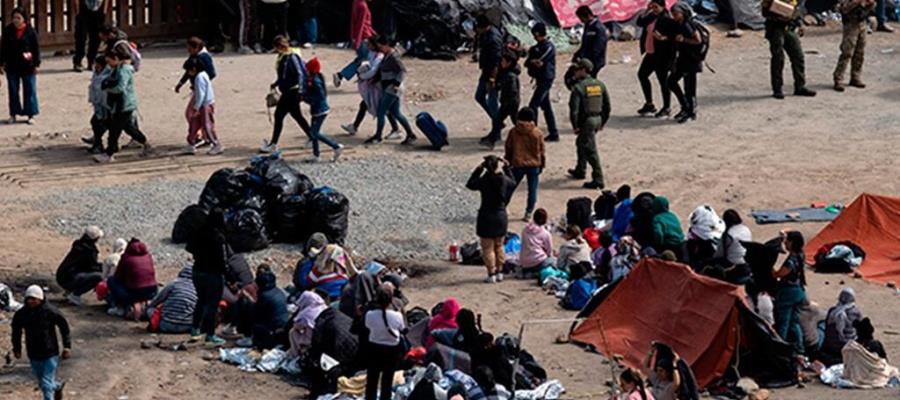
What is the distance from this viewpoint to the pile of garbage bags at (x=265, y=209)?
21922 millimetres

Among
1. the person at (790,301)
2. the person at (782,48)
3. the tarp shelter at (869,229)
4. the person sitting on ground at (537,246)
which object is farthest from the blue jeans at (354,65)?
the person at (790,301)

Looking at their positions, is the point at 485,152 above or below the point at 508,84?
below

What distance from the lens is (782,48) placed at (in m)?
29.2

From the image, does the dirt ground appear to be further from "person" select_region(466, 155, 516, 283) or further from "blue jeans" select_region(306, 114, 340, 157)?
"blue jeans" select_region(306, 114, 340, 157)

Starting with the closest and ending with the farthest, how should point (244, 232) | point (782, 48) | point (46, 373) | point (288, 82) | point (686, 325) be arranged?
1. point (46, 373)
2. point (686, 325)
3. point (244, 232)
4. point (288, 82)
5. point (782, 48)

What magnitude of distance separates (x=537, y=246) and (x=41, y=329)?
235 inches

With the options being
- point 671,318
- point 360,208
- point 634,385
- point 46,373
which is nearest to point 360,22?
point 360,208

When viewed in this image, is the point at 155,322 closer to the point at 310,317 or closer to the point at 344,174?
the point at 310,317

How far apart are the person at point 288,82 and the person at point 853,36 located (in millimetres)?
8868

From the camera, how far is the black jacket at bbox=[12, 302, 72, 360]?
17031 mm

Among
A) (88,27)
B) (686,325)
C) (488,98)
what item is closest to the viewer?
(686,325)

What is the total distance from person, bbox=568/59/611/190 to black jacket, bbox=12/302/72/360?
8765 millimetres

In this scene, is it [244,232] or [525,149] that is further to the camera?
[525,149]

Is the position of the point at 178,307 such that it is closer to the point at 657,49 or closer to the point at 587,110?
the point at 587,110
